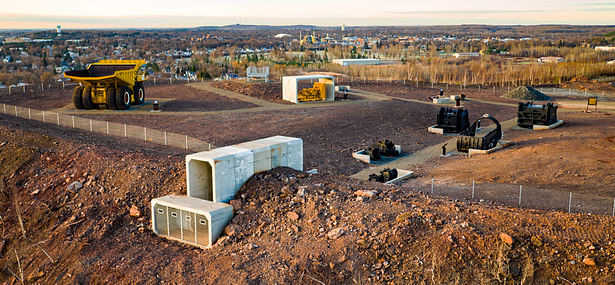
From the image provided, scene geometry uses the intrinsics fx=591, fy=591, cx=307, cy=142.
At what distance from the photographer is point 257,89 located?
44812 mm

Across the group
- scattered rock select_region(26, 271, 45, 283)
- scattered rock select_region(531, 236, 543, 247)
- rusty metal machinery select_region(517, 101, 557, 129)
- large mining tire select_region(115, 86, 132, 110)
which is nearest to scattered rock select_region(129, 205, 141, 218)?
scattered rock select_region(26, 271, 45, 283)

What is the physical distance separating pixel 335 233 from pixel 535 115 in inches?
874

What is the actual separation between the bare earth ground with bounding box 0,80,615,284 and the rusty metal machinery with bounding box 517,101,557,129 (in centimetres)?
820

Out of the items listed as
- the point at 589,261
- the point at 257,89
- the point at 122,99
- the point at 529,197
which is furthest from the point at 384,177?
the point at 257,89

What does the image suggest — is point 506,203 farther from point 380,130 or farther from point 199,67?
point 199,67

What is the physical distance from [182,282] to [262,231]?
2363 millimetres

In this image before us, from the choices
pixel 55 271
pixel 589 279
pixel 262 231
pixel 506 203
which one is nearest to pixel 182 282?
pixel 262 231

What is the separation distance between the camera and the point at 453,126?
30516 millimetres

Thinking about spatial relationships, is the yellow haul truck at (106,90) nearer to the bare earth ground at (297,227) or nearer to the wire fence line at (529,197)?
the bare earth ground at (297,227)

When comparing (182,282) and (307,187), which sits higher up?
(307,187)

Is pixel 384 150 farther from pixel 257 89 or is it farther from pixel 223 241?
pixel 257 89

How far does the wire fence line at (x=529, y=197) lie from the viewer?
15855mm

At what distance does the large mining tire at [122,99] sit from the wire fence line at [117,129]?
143 inches

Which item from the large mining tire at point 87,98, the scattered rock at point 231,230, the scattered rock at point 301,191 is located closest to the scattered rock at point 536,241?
the scattered rock at point 301,191
